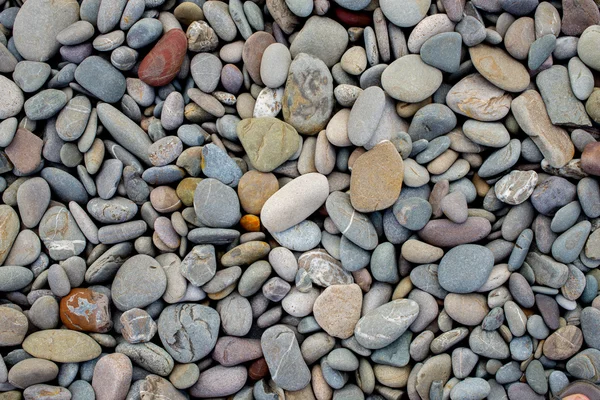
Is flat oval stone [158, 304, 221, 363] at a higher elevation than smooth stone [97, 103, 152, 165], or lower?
lower

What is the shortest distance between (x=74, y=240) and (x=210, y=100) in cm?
72

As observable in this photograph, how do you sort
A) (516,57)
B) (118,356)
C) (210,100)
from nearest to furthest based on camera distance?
1. (118,356)
2. (516,57)
3. (210,100)

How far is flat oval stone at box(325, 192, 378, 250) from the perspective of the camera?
181cm

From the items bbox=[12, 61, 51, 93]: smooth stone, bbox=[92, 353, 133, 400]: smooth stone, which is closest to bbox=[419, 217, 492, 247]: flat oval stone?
bbox=[92, 353, 133, 400]: smooth stone

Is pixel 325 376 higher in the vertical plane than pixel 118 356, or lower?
lower

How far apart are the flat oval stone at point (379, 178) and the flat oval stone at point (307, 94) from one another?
0.24 metres

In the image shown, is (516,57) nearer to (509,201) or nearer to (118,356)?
(509,201)

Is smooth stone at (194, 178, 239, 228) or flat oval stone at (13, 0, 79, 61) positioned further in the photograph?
flat oval stone at (13, 0, 79, 61)

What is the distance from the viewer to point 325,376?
5.79 feet

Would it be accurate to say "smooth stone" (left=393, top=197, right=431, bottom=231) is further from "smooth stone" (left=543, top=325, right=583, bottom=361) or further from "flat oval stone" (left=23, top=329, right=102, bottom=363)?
"flat oval stone" (left=23, top=329, right=102, bottom=363)

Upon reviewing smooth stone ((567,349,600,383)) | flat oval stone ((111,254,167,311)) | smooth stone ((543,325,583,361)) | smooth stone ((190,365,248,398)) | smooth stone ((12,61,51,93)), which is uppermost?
smooth stone ((12,61,51,93))

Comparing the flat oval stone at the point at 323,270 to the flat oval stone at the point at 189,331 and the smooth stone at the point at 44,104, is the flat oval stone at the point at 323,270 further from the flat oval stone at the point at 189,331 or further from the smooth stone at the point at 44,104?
the smooth stone at the point at 44,104

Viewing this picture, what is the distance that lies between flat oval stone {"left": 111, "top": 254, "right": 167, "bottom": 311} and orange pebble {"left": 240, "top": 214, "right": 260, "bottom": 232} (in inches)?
13.2

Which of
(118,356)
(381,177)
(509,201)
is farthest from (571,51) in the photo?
(118,356)
